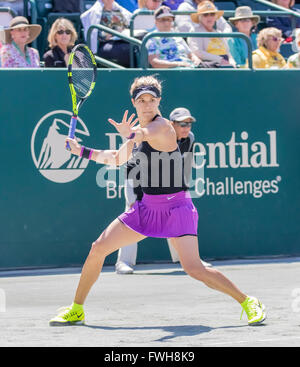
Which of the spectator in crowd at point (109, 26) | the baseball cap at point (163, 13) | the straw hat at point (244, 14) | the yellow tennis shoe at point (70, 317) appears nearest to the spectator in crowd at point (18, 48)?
the spectator in crowd at point (109, 26)

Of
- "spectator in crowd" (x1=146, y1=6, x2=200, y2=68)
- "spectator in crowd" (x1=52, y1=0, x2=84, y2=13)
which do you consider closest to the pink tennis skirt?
"spectator in crowd" (x1=146, y1=6, x2=200, y2=68)

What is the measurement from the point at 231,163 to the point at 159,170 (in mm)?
4093

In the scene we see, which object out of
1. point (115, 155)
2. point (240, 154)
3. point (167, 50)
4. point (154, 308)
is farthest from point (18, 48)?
point (115, 155)

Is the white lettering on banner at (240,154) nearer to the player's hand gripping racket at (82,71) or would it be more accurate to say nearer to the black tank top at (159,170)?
the player's hand gripping racket at (82,71)

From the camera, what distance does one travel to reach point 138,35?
11469 millimetres

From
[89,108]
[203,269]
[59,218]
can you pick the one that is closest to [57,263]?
[59,218]

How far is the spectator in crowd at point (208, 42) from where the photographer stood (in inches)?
442

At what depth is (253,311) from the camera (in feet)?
22.0

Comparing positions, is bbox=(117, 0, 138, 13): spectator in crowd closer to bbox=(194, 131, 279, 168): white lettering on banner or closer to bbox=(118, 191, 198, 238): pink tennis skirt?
bbox=(194, 131, 279, 168): white lettering on banner

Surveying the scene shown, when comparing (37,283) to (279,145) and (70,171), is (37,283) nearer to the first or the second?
(70,171)

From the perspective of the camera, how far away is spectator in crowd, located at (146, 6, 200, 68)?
35.4ft

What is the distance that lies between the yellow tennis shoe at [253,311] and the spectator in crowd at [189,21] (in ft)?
18.3

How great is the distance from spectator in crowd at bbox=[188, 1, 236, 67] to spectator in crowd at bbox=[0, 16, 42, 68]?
6.93 feet

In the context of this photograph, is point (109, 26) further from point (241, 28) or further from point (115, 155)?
point (115, 155)
